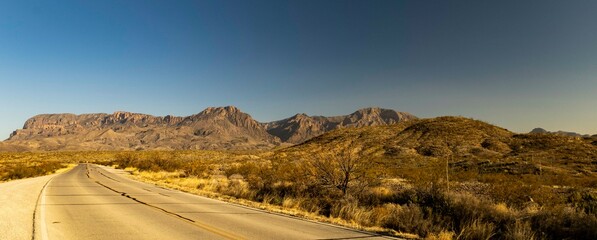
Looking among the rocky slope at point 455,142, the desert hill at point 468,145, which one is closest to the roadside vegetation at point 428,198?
the desert hill at point 468,145

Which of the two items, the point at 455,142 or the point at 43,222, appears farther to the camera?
the point at 455,142

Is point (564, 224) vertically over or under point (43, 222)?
over

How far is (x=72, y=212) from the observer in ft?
42.9

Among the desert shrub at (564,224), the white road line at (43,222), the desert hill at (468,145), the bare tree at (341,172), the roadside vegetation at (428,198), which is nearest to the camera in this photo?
the white road line at (43,222)

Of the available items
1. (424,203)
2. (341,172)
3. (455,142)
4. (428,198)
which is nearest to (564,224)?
(428,198)

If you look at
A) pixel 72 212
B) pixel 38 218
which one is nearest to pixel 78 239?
pixel 38 218

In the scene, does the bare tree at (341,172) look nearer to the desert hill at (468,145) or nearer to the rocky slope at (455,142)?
the desert hill at (468,145)

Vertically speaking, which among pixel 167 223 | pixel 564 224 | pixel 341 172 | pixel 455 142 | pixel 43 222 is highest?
pixel 455 142

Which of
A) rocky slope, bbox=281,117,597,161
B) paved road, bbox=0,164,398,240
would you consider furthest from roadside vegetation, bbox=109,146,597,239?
rocky slope, bbox=281,117,597,161

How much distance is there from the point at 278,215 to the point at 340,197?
4.55 m

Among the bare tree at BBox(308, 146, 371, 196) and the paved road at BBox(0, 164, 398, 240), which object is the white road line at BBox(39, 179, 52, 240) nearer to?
the paved road at BBox(0, 164, 398, 240)

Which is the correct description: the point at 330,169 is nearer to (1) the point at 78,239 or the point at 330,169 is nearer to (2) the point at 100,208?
(2) the point at 100,208

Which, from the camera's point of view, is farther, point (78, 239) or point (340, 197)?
point (340, 197)

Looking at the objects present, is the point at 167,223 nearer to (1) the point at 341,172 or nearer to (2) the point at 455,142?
(1) the point at 341,172
